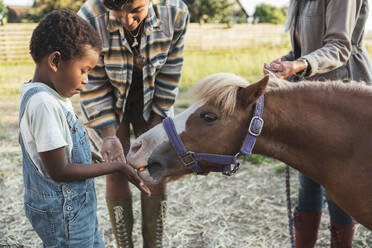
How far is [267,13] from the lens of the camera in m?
42.7

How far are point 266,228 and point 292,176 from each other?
51.3 inches

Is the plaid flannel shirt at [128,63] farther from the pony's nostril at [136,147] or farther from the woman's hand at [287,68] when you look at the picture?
the woman's hand at [287,68]

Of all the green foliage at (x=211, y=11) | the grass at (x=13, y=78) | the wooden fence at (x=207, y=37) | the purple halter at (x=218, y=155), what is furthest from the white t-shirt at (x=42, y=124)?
the green foliage at (x=211, y=11)

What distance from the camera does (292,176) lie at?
4.49 meters

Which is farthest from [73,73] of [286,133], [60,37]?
[286,133]

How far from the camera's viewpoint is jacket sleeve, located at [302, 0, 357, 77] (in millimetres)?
2010

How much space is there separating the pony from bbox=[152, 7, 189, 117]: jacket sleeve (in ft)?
1.89

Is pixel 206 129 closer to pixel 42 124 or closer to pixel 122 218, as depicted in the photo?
pixel 42 124

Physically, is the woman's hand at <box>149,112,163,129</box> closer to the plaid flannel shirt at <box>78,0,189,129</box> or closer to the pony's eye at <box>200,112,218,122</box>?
the plaid flannel shirt at <box>78,0,189,129</box>

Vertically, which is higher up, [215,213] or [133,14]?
[133,14]

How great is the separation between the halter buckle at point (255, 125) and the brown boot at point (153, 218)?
3.34 feet

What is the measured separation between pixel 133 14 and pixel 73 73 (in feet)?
1.91

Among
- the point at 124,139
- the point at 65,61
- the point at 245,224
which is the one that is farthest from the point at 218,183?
the point at 65,61

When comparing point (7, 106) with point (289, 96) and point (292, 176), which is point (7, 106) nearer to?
point (292, 176)
